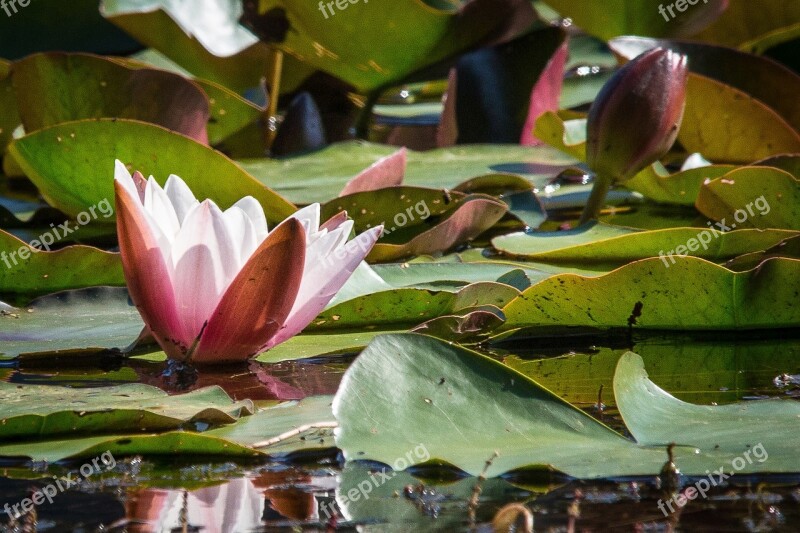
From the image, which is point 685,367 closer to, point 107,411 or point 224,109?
point 107,411

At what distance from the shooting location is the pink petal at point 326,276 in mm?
1378

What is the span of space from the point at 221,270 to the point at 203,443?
0.32 m

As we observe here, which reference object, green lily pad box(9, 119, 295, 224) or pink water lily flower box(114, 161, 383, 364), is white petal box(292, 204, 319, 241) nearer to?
pink water lily flower box(114, 161, 383, 364)

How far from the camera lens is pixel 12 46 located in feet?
11.0

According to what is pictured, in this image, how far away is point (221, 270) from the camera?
Answer: 4.35 ft

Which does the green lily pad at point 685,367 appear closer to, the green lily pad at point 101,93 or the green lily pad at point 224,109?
the green lily pad at point 101,93

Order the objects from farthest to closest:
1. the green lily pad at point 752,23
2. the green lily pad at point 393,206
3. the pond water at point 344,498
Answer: the green lily pad at point 752,23, the green lily pad at point 393,206, the pond water at point 344,498

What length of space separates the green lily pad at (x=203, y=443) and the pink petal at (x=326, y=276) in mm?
262

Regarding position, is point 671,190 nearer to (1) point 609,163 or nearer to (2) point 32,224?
(1) point 609,163

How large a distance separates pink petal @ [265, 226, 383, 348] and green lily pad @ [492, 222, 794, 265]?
0.51 meters

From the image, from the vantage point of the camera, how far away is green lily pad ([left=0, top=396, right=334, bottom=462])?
106cm

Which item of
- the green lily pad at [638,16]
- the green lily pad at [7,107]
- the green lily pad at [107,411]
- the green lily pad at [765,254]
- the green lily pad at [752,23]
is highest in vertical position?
the green lily pad at [752,23]

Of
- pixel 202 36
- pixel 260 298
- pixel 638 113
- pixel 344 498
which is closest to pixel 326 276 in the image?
pixel 260 298

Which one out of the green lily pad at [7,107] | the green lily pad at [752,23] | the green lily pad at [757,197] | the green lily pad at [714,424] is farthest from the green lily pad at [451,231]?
the green lily pad at [752,23]
